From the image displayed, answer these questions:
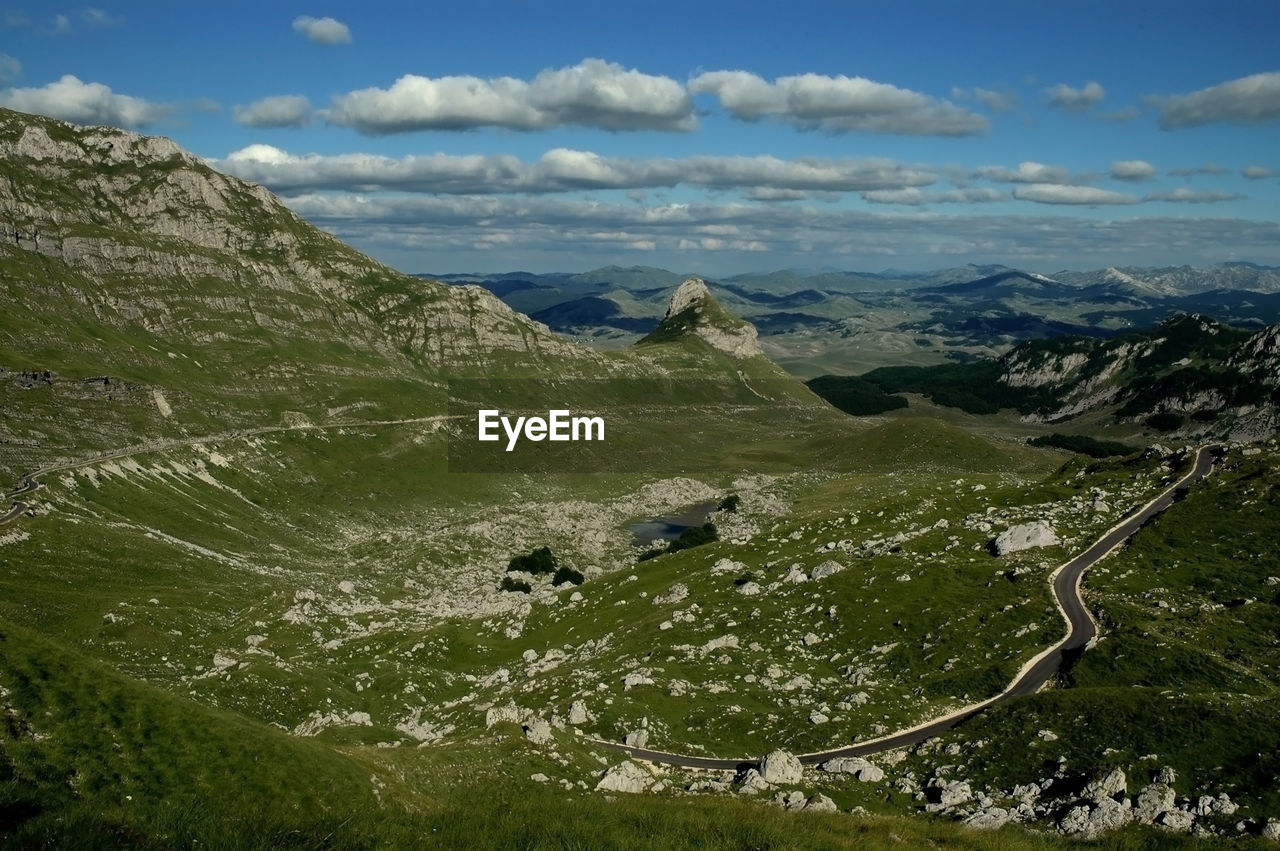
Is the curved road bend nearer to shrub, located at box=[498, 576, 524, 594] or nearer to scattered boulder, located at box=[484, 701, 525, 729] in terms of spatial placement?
scattered boulder, located at box=[484, 701, 525, 729]

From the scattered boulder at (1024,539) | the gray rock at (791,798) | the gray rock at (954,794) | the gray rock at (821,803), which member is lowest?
the gray rock at (954,794)

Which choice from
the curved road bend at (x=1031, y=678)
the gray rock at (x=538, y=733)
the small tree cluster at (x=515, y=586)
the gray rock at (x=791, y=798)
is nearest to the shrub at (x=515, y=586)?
the small tree cluster at (x=515, y=586)

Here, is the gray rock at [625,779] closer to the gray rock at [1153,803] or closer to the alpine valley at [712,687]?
the alpine valley at [712,687]

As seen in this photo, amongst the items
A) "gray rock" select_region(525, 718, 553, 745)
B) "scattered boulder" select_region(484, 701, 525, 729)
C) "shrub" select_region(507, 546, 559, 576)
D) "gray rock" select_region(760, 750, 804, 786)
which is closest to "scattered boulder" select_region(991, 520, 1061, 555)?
"gray rock" select_region(760, 750, 804, 786)

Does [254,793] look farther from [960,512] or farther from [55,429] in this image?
[55,429]

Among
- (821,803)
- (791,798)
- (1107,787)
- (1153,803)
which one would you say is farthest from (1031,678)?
(821,803)

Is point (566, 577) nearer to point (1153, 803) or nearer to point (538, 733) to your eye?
point (538, 733)

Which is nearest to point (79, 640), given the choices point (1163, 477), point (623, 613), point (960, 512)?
point (623, 613)

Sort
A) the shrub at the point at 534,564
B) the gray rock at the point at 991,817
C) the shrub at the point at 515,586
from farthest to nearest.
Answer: the shrub at the point at 534,564, the shrub at the point at 515,586, the gray rock at the point at 991,817
